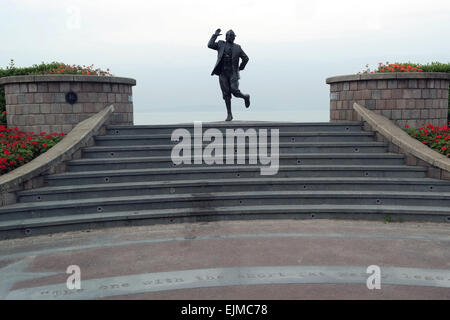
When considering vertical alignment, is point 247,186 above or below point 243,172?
below

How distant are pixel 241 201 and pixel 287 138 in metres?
2.61

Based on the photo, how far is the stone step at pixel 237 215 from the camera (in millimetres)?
6801

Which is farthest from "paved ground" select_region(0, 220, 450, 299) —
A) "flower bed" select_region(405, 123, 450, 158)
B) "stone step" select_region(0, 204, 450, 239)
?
"flower bed" select_region(405, 123, 450, 158)

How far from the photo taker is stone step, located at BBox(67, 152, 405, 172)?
8359 mm

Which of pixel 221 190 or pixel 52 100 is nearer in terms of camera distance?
pixel 221 190

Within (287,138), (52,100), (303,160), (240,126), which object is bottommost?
(303,160)

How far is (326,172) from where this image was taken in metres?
8.33

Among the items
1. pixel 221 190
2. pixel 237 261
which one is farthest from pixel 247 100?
pixel 237 261

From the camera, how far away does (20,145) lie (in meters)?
8.91

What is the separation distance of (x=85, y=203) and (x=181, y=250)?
2492mm

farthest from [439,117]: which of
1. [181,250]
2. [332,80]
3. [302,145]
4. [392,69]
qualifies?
[181,250]
